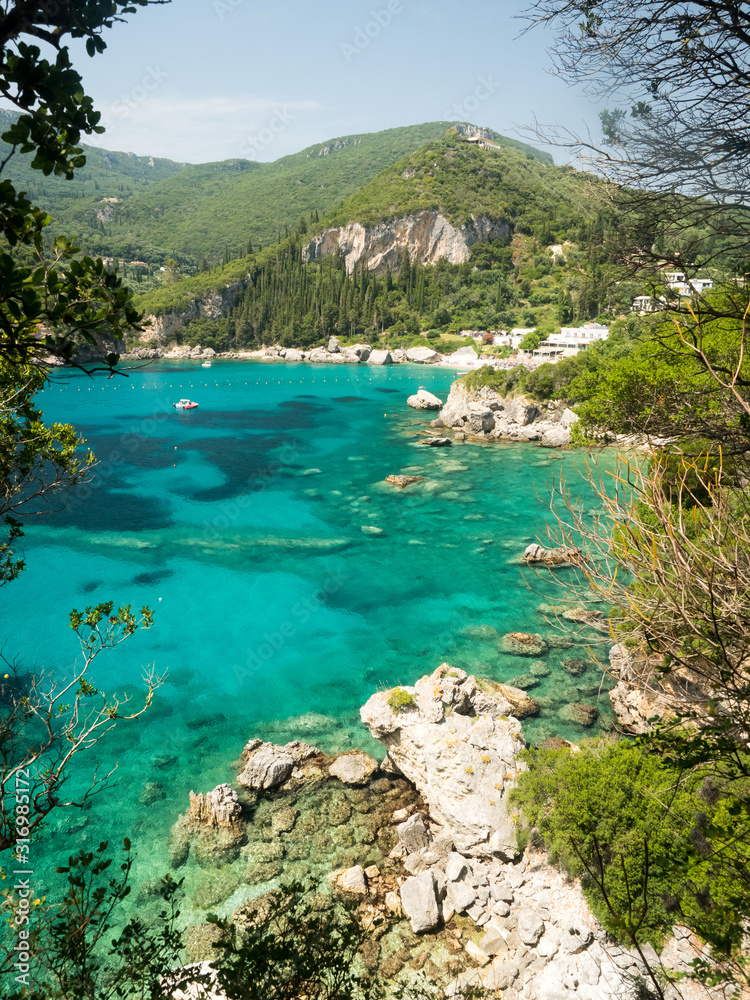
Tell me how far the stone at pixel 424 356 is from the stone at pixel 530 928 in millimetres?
95819

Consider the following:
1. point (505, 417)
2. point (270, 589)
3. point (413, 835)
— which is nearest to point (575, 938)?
point (413, 835)

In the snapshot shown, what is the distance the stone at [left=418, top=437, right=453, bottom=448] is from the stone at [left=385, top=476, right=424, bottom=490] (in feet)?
30.7

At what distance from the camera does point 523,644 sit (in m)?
17.4

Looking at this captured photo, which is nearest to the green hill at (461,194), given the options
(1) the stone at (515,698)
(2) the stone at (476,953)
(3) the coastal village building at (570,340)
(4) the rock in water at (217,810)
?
(3) the coastal village building at (570,340)

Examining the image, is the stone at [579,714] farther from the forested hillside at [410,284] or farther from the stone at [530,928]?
the forested hillside at [410,284]

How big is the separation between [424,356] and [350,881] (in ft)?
316

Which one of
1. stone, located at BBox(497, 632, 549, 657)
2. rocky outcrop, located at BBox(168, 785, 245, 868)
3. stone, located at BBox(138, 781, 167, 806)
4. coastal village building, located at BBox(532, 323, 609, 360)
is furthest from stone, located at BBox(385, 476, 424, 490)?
coastal village building, located at BBox(532, 323, 609, 360)

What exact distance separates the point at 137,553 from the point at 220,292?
111 metres

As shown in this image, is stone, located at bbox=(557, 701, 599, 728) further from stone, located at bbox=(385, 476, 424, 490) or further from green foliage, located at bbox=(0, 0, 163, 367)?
stone, located at bbox=(385, 476, 424, 490)

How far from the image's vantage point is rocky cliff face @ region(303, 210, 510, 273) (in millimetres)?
130250

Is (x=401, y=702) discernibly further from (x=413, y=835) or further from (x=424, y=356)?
(x=424, y=356)

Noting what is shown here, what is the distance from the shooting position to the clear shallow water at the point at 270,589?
46.4 feet

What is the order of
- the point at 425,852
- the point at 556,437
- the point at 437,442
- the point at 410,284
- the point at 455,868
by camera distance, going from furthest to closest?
1. the point at 410,284
2. the point at 437,442
3. the point at 556,437
4. the point at 425,852
5. the point at 455,868

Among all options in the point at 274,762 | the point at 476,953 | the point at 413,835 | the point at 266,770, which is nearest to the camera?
the point at 476,953
